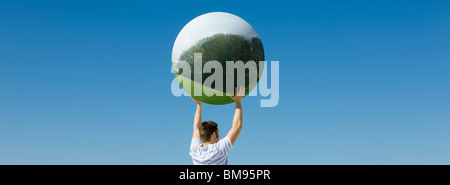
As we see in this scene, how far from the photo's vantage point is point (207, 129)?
5.64 m

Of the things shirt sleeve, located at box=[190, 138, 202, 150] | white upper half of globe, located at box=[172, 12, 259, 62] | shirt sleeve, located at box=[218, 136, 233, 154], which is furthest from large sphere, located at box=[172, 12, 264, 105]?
shirt sleeve, located at box=[218, 136, 233, 154]

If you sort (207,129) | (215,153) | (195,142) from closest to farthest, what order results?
1. (215,153)
2. (207,129)
3. (195,142)

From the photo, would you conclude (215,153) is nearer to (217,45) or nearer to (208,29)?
(217,45)

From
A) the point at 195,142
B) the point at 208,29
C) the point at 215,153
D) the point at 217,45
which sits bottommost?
the point at 215,153

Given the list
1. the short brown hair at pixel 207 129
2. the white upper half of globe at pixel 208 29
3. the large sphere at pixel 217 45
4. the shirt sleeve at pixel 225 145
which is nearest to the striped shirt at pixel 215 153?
the shirt sleeve at pixel 225 145

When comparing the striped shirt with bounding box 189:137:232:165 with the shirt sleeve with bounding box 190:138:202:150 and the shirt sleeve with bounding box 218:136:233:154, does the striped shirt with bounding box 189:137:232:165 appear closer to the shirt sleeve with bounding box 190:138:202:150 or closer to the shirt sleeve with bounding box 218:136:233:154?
the shirt sleeve with bounding box 218:136:233:154

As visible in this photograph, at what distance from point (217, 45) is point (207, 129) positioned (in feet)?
7.26

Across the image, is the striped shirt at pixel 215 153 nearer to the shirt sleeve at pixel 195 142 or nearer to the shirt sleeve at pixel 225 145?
Result: the shirt sleeve at pixel 225 145

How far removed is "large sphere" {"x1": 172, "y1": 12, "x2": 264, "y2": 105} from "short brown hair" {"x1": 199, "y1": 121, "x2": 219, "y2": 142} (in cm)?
183

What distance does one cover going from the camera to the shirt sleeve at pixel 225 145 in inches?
216

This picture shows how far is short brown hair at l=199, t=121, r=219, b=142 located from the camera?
5.64 metres

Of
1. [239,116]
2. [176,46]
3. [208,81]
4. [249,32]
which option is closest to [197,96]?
[208,81]

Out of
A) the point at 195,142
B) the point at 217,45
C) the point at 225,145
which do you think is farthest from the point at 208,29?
the point at 225,145
